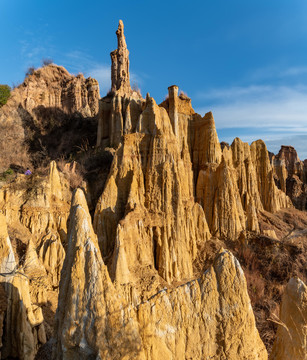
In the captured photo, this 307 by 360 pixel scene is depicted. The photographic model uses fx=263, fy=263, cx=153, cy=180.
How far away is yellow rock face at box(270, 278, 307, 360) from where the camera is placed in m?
5.26

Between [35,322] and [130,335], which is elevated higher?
[130,335]

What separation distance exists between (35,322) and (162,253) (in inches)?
290

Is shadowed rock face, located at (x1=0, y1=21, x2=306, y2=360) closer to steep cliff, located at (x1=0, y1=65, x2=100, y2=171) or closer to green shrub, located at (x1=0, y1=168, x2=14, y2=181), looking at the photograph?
steep cliff, located at (x1=0, y1=65, x2=100, y2=171)

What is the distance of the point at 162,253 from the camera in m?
14.2

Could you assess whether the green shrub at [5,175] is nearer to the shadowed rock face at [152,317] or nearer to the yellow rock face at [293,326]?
the shadowed rock face at [152,317]

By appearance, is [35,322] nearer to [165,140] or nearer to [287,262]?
[165,140]

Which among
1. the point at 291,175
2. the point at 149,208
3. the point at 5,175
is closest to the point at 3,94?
the point at 5,175

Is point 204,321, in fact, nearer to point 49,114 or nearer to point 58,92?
point 49,114

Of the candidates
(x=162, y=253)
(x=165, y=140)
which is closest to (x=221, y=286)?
(x=162, y=253)

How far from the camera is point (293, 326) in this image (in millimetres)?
5441

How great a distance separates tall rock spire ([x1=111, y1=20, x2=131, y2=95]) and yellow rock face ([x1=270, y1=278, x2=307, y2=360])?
1020 inches

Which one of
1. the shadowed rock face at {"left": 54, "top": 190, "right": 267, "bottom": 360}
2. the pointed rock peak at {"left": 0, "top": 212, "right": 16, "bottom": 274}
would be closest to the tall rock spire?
the pointed rock peak at {"left": 0, "top": 212, "right": 16, "bottom": 274}

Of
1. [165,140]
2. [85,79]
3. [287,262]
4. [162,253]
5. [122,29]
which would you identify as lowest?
[287,262]

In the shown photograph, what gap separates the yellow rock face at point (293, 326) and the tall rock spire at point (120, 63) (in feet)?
85.0
